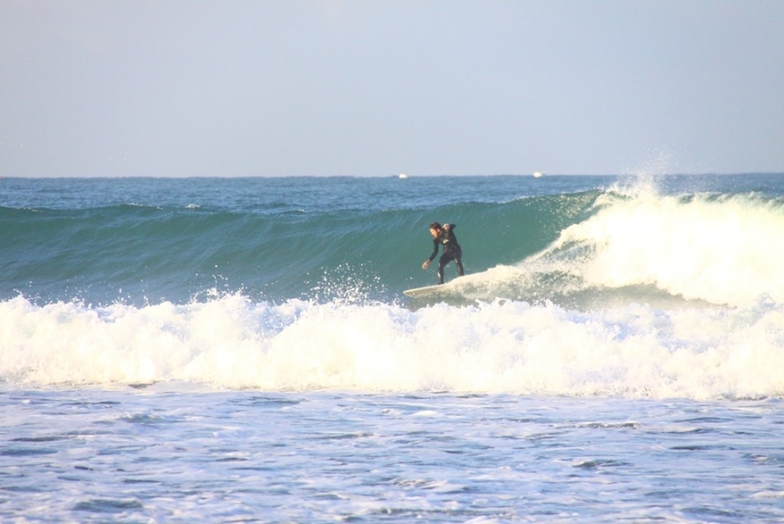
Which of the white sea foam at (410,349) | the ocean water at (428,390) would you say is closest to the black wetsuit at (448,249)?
the ocean water at (428,390)

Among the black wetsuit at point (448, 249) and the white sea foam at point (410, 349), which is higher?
the black wetsuit at point (448, 249)

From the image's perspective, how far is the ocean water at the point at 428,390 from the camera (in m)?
5.17

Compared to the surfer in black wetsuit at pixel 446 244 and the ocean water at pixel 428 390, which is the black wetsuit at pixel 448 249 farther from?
the ocean water at pixel 428 390

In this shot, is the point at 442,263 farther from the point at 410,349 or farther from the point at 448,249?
the point at 410,349

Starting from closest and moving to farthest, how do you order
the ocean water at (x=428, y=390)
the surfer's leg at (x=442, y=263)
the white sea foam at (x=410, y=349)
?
1. the ocean water at (x=428, y=390)
2. the white sea foam at (x=410, y=349)
3. the surfer's leg at (x=442, y=263)

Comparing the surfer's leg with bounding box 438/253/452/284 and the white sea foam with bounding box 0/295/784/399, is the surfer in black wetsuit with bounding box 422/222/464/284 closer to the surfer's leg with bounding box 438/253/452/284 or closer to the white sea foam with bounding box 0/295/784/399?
the surfer's leg with bounding box 438/253/452/284

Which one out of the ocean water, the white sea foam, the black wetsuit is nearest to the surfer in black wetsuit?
the black wetsuit

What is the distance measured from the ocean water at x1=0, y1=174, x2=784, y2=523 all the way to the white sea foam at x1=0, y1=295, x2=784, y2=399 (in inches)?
1.4

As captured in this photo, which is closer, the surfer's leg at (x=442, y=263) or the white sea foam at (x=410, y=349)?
the white sea foam at (x=410, y=349)

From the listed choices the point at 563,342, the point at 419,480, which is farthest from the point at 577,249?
the point at 419,480

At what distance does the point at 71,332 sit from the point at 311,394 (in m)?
3.94

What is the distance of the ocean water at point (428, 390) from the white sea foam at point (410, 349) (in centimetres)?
3

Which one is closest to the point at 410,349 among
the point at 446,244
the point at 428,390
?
the point at 428,390

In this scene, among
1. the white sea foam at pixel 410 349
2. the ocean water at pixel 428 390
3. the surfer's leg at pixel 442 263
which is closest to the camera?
the ocean water at pixel 428 390
